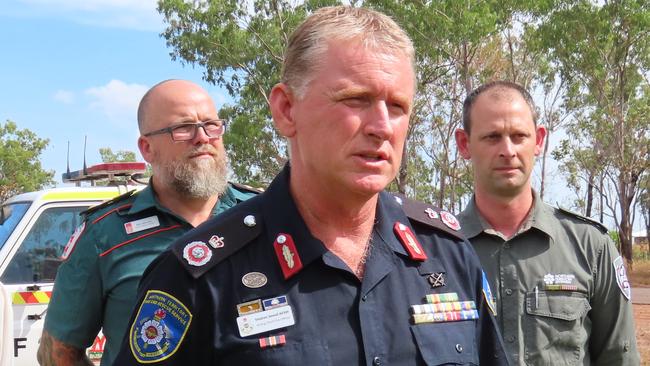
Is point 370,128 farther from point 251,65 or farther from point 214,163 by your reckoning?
point 251,65

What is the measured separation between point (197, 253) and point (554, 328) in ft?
5.51

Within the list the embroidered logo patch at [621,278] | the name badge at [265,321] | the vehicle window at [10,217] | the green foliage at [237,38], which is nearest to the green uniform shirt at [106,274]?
the name badge at [265,321]

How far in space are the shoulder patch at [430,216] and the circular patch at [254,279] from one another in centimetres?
51

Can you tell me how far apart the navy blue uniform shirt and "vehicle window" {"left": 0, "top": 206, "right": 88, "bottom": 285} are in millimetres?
4409

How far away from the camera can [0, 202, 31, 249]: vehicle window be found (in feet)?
20.2

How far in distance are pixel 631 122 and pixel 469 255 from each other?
27038 mm

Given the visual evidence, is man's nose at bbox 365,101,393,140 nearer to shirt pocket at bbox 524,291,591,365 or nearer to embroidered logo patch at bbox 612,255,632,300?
shirt pocket at bbox 524,291,591,365

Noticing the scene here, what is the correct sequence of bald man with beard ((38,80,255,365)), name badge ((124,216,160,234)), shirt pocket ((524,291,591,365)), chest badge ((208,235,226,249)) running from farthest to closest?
name badge ((124,216,160,234)) < bald man with beard ((38,80,255,365)) < shirt pocket ((524,291,591,365)) < chest badge ((208,235,226,249))

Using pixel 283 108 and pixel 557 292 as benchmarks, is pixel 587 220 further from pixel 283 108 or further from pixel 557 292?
pixel 283 108

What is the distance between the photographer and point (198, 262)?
188 cm

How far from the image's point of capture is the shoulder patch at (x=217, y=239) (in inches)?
74.2

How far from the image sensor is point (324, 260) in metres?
1.93

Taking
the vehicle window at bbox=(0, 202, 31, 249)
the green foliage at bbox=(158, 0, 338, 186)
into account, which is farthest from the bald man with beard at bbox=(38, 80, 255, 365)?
the green foliage at bbox=(158, 0, 338, 186)

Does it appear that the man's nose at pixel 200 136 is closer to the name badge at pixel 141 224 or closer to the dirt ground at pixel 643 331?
the name badge at pixel 141 224
